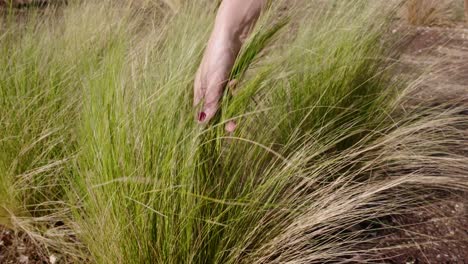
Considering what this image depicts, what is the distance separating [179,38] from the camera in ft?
6.18

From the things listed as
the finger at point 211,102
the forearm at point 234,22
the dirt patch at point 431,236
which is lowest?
the dirt patch at point 431,236

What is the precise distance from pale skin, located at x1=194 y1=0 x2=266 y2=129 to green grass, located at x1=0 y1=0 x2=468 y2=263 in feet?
0.11

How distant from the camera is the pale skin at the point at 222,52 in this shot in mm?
1358

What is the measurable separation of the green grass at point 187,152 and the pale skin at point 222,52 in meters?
0.03

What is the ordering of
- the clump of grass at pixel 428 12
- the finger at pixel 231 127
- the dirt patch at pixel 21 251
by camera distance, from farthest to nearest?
the clump of grass at pixel 428 12 < the dirt patch at pixel 21 251 < the finger at pixel 231 127

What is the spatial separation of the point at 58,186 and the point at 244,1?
820 millimetres

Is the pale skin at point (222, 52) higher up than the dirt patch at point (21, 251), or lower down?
higher up

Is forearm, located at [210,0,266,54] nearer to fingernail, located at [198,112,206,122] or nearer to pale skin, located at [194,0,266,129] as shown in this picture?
pale skin, located at [194,0,266,129]

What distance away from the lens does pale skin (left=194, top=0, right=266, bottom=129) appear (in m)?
1.36

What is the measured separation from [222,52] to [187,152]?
304 mm

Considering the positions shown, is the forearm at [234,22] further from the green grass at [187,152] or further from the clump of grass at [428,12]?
the clump of grass at [428,12]

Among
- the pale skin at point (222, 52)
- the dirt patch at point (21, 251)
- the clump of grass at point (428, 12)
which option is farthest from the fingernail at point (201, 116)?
the clump of grass at point (428, 12)

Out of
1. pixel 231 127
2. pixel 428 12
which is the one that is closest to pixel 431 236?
pixel 231 127

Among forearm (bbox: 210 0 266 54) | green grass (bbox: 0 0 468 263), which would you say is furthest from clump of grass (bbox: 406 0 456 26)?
forearm (bbox: 210 0 266 54)
